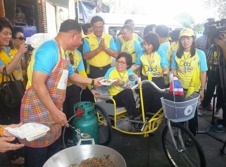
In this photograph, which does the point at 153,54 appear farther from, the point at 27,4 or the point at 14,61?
the point at 27,4

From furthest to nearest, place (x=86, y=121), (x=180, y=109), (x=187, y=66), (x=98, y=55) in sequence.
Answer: (x=98, y=55)
(x=187, y=66)
(x=86, y=121)
(x=180, y=109)

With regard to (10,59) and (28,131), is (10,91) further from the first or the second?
(28,131)

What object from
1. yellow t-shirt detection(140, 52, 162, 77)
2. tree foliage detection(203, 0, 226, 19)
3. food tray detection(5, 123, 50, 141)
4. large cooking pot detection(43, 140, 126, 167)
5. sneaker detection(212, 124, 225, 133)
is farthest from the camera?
tree foliage detection(203, 0, 226, 19)

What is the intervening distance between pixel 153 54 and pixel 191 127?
1406mm

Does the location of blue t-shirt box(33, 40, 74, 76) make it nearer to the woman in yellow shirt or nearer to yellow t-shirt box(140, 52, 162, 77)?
the woman in yellow shirt

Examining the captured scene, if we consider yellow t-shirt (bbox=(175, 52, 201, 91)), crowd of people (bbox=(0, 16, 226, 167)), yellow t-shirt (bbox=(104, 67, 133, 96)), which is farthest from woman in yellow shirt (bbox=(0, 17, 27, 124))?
yellow t-shirt (bbox=(175, 52, 201, 91))

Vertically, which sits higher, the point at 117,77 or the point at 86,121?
the point at 117,77

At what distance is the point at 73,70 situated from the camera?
283 centimetres

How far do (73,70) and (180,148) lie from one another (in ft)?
5.69

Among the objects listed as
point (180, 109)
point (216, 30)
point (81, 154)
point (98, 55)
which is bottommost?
point (81, 154)

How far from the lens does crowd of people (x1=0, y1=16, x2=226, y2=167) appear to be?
205 centimetres

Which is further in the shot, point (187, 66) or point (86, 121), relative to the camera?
point (187, 66)

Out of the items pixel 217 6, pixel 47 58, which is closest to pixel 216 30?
pixel 47 58

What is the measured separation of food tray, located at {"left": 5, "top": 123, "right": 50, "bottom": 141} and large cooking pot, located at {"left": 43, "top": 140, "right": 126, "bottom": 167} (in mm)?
379
